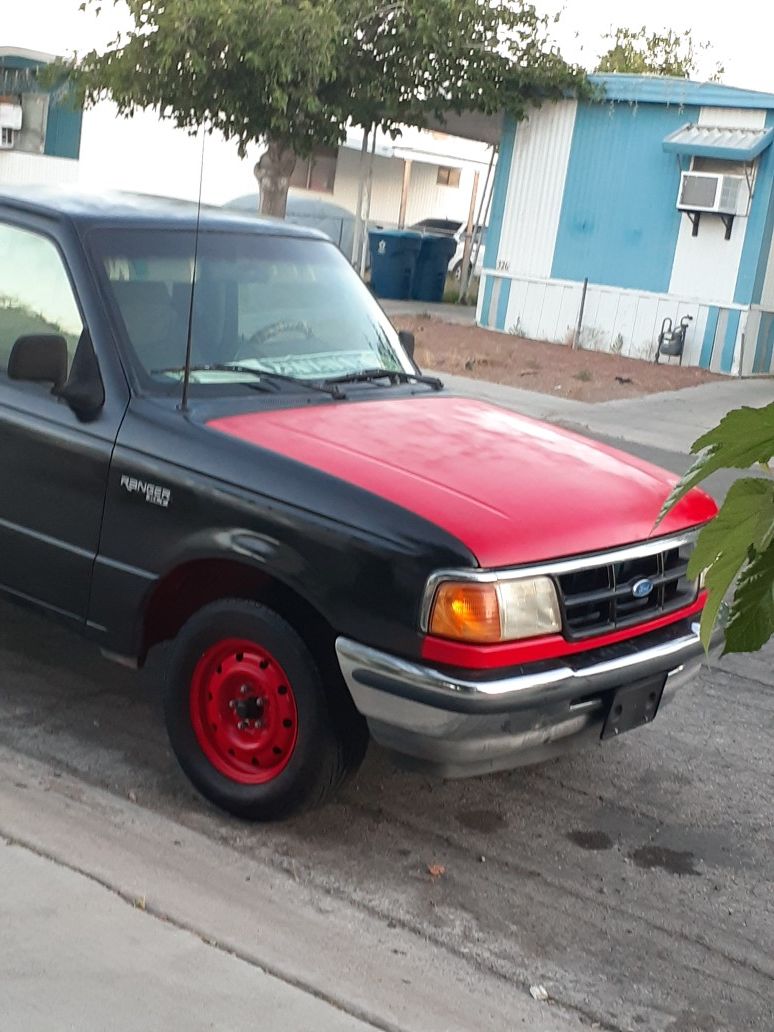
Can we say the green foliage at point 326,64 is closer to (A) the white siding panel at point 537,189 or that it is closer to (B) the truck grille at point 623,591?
(A) the white siding panel at point 537,189

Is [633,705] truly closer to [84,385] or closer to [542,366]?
[84,385]

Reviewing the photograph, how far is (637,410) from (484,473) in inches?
436

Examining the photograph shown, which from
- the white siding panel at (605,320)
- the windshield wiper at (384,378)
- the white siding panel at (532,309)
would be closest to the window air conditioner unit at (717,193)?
the white siding panel at (605,320)

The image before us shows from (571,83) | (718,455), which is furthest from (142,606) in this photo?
(571,83)

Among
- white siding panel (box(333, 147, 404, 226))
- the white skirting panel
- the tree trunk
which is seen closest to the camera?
the white skirting panel

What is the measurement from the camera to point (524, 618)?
3.97m

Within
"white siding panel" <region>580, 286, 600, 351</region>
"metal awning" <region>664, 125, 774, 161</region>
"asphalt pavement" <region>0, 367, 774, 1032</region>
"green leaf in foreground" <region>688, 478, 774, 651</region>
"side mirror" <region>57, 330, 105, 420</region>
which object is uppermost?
"metal awning" <region>664, 125, 774, 161</region>

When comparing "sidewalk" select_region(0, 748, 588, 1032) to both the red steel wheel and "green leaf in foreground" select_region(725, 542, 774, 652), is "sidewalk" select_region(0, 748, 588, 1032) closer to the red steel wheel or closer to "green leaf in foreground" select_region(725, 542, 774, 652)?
the red steel wheel

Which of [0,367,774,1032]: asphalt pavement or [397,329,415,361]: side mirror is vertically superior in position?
[397,329,415,361]: side mirror

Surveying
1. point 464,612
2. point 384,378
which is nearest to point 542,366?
point 384,378

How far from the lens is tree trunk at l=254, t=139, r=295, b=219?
21.8m

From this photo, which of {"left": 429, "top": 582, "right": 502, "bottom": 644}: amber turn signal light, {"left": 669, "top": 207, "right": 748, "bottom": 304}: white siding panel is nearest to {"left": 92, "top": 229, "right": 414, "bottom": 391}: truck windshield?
{"left": 429, "top": 582, "right": 502, "bottom": 644}: amber turn signal light

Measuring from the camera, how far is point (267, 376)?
16.1 ft

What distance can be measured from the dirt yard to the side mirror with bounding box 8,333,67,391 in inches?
450
